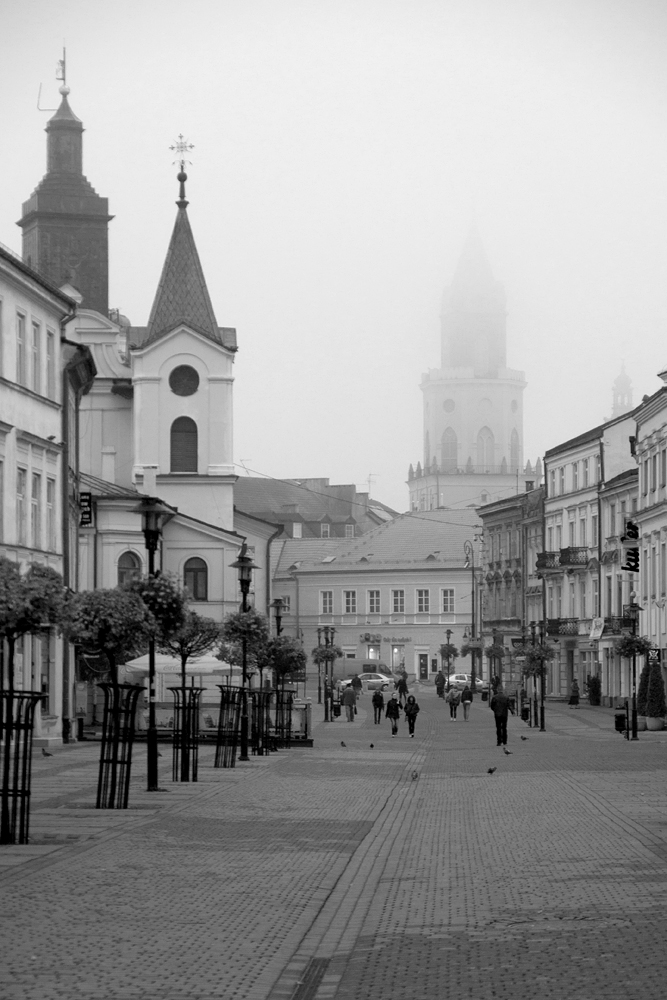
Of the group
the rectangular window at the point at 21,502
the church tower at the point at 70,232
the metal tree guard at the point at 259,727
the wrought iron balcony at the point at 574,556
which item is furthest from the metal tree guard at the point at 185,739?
the church tower at the point at 70,232

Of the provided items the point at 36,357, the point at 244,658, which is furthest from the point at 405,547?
the point at 244,658

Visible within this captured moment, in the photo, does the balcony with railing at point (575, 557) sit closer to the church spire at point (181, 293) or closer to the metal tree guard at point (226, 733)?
the church spire at point (181, 293)

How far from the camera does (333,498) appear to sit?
186m

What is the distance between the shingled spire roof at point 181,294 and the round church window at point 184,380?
189cm

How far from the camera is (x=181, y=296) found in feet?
272

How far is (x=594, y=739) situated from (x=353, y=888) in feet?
116

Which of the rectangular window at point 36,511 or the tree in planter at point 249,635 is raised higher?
the rectangular window at point 36,511

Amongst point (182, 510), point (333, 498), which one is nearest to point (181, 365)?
point (182, 510)

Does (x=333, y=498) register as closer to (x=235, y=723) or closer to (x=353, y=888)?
(x=235, y=723)

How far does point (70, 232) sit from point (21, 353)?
6263cm

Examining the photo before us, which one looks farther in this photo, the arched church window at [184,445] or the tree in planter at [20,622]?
the arched church window at [184,445]

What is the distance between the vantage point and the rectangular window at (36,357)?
42781 millimetres

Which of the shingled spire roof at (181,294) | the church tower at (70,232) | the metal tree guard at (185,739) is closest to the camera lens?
the metal tree guard at (185,739)

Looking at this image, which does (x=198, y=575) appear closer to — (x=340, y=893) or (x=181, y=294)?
(x=181, y=294)
